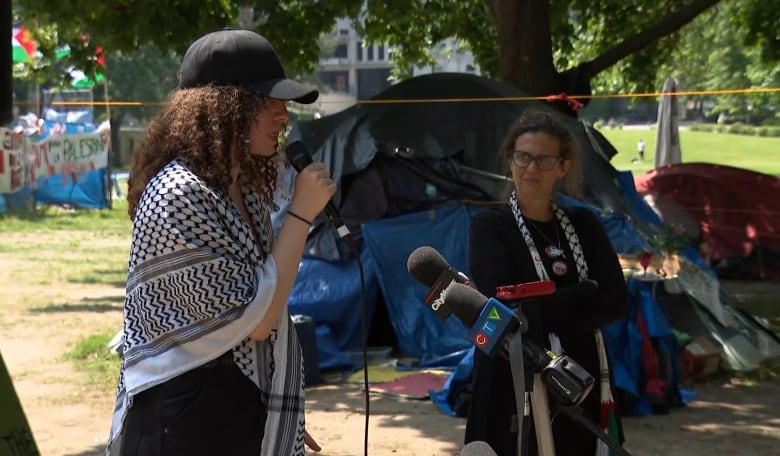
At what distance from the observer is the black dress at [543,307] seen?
10.5ft

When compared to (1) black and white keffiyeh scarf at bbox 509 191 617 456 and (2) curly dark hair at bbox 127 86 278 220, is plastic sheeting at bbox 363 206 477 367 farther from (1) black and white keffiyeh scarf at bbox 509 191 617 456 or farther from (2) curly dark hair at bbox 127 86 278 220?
(2) curly dark hair at bbox 127 86 278 220

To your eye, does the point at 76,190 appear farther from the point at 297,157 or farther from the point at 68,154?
the point at 297,157

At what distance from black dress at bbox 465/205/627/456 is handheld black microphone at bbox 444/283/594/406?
1095 mm

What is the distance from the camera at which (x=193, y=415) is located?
87.8 inches

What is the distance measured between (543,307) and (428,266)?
3.19ft

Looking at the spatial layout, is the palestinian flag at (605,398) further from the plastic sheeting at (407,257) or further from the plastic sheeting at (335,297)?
the plastic sheeting at (335,297)

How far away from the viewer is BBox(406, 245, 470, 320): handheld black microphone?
7.07 feet

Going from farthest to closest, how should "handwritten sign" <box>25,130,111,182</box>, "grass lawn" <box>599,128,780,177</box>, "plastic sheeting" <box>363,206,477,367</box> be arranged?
"grass lawn" <box>599,128,780,177</box>, "handwritten sign" <box>25,130,111,182</box>, "plastic sheeting" <box>363,206,477,367</box>

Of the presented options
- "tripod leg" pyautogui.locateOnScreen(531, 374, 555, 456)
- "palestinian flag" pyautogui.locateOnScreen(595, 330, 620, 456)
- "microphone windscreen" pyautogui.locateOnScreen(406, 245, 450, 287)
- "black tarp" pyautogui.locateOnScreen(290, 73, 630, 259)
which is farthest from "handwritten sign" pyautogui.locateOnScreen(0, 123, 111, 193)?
"tripod leg" pyautogui.locateOnScreen(531, 374, 555, 456)

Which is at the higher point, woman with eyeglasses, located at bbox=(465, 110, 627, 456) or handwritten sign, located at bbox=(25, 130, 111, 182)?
handwritten sign, located at bbox=(25, 130, 111, 182)

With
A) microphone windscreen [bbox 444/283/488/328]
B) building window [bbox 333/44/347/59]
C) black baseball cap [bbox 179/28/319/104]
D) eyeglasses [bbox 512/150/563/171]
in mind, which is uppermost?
building window [bbox 333/44/347/59]

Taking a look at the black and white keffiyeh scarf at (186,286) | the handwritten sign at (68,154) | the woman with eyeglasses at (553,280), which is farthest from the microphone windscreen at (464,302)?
the handwritten sign at (68,154)

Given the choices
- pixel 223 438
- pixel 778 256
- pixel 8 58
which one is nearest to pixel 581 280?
pixel 223 438

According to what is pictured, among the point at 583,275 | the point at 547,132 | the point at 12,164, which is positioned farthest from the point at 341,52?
the point at 583,275
